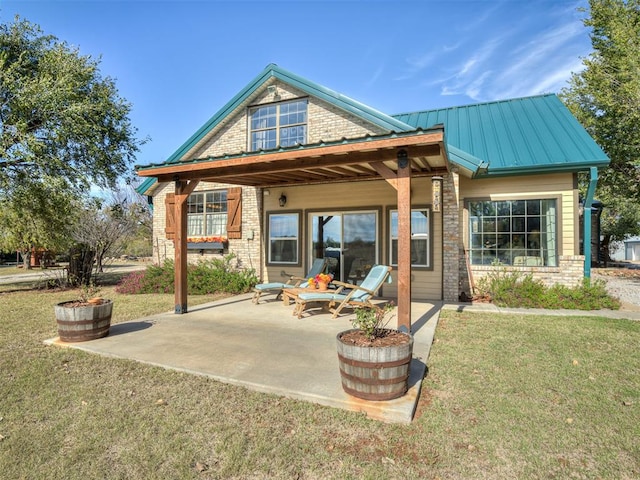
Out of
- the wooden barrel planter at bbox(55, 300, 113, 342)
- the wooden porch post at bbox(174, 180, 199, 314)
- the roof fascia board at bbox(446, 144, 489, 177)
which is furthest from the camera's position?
the roof fascia board at bbox(446, 144, 489, 177)

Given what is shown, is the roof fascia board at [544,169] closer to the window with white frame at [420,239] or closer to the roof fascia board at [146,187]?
the window with white frame at [420,239]

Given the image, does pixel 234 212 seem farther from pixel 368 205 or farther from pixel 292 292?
pixel 292 292

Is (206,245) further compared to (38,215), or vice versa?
(38,215)

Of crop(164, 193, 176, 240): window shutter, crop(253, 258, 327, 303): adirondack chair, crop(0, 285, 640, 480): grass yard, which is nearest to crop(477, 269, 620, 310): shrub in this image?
crop(0, 285, 640, 480): grass yard

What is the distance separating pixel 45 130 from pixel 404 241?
1175 cm

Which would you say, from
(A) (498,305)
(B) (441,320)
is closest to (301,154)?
(B) (441,320)

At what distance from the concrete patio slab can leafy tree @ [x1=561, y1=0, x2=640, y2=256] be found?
948cm

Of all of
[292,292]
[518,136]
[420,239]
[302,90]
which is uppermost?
[302,90]

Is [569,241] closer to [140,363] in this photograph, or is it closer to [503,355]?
[503,355]

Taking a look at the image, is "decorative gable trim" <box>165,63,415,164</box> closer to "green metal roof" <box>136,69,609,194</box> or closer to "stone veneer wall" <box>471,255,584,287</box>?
"green metal roof" <box>136,69,609,194</box>

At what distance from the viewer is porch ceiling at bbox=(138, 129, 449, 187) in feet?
16.5

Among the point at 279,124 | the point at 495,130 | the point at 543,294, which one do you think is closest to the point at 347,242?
the point at 279,124

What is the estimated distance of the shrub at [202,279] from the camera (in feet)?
33.4

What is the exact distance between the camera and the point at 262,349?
15.8 feet
